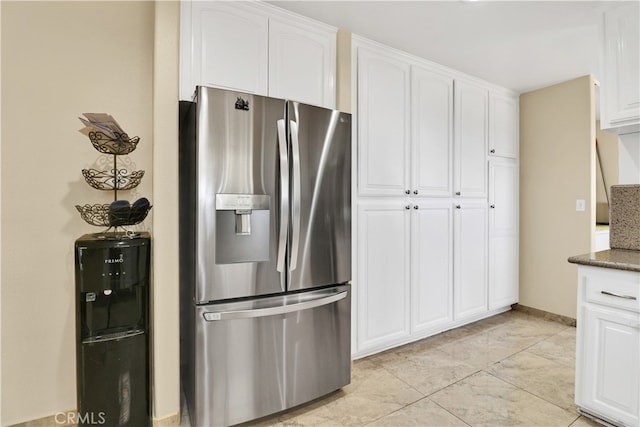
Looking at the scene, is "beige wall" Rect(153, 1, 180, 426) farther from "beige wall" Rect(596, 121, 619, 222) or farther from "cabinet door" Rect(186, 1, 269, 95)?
"beige wall" Rect(596, 121, 619, 222)

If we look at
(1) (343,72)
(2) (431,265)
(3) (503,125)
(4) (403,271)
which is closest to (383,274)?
(4) (403,271)

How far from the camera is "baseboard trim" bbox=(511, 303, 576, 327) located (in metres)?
3.28

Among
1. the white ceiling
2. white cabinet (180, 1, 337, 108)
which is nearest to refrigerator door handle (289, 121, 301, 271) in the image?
white cabinet (180, 1, 337, 108)

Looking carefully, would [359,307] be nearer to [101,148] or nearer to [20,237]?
[101,148]

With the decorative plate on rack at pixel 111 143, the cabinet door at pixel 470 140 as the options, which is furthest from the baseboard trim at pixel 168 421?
the cabinet door at pixel 470 140

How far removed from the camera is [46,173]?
1.69 m

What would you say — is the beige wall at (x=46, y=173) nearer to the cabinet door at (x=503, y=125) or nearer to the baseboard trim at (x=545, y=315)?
the cabinet door at (x=503, y=125)

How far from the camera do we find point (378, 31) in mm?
2383

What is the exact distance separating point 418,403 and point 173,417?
4.56 feet

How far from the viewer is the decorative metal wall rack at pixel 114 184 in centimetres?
156

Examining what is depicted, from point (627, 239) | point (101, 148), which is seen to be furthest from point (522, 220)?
point (101, 148)

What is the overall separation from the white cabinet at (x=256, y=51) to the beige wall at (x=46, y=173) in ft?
1.35

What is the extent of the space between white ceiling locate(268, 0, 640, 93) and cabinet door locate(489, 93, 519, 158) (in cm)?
43

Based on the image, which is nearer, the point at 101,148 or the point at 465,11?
the point at 101,148
